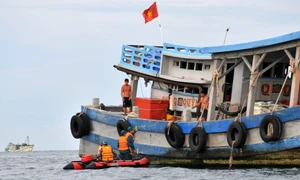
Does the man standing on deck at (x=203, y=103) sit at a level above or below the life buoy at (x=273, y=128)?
above

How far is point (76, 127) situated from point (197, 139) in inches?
306

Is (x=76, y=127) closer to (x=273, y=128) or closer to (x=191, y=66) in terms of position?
(x=191, y=66)

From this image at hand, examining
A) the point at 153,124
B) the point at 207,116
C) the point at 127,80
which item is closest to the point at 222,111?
the point at 207,116

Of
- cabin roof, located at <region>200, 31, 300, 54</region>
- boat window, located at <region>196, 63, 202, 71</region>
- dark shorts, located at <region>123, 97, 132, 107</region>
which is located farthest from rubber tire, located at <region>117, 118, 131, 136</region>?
cabin roof, located at <region>200, 31, 300, 54</region>

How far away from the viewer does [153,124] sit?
29938 mm

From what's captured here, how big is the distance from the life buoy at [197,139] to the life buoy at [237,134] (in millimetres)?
1202

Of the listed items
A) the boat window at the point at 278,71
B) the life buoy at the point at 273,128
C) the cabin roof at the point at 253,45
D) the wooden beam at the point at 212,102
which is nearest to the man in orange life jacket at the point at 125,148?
the wooden beam at the point at 212,102

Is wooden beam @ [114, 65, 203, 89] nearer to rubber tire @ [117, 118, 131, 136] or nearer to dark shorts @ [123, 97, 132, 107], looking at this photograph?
dark shorts @ [123, 97, 132, 107]

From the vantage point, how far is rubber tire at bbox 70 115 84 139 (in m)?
33.9

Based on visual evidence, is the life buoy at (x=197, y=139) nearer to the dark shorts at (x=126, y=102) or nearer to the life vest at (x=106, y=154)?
the life vest at (x=106, y=154)

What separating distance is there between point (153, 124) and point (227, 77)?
3112mm

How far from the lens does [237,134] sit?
26625 millimetres

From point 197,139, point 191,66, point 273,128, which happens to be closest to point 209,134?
point 197,139

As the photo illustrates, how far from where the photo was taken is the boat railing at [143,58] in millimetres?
32562
